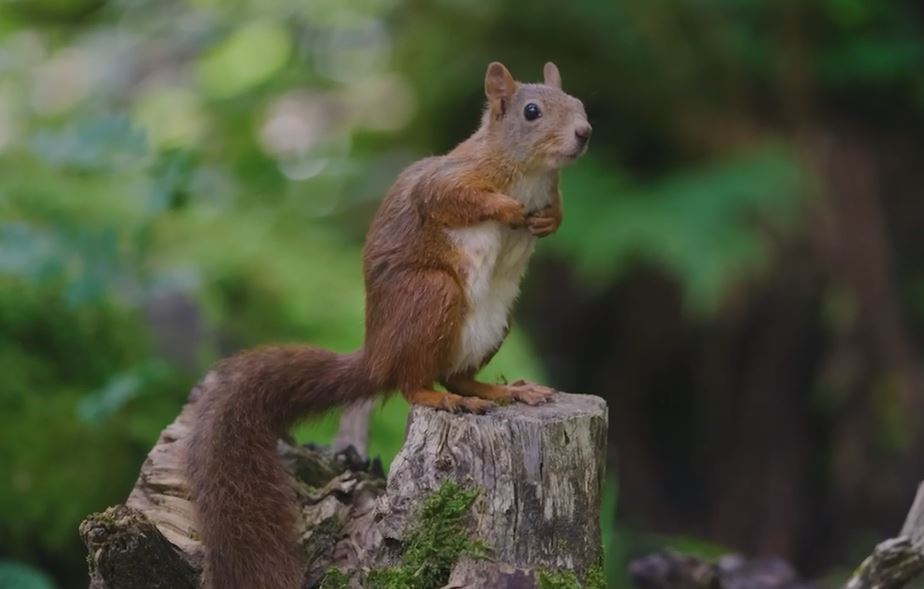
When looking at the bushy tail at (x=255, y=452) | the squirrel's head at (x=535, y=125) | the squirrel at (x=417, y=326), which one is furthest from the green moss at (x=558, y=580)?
the squirrel's head at (x=535, y=125)

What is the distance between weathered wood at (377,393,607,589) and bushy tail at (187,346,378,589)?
0.82 ft

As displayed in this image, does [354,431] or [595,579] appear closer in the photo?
[595,579]

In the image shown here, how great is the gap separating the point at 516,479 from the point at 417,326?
0.39 metres

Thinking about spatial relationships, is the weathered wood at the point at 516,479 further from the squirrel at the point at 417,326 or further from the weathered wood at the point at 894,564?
the weathered wood at the point at 894,564

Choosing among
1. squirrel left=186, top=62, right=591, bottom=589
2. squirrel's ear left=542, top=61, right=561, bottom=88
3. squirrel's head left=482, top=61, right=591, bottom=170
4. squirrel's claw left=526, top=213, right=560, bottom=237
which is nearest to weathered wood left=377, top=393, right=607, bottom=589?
squirrel left=186, top=62, right=591, bottom=589

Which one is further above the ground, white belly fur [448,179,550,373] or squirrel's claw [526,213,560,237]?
squirrel's claw [526,213,560,237]

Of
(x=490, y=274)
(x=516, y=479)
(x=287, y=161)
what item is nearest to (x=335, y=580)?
(x=516, y=479)

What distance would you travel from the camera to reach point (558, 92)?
272 centimetres

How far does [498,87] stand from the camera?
9.02 feet

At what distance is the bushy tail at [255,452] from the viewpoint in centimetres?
242

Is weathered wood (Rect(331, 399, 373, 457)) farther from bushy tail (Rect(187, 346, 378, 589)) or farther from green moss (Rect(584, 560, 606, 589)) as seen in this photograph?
green moss (Rect(584, 560, 606, 589))

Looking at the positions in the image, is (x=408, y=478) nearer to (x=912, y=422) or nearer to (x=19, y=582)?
(x=19, y=582)

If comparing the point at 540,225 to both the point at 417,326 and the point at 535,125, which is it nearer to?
the point at 535,125

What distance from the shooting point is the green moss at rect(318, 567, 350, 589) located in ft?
7.96
